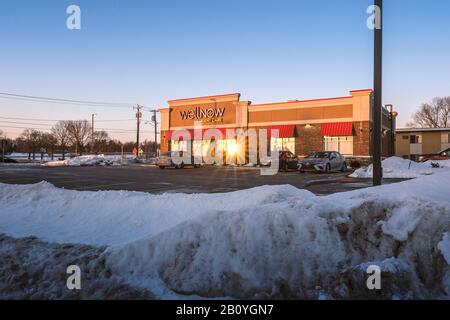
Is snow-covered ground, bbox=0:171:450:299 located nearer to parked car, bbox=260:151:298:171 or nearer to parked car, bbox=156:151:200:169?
parked car, bbox=260:151:298:171

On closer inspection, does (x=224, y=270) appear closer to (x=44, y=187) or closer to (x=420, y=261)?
(x=420, y=261)

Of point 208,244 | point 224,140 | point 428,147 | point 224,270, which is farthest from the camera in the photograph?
point 428,147

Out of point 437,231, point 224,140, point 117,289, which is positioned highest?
point 224,140

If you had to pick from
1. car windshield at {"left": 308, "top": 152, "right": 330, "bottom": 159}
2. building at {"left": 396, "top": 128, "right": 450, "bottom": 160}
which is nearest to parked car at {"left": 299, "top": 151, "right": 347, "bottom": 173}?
car windshield at {"left": 308, "top": 152, "right": 330, "bottom": 159}

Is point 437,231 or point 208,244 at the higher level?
point 437,231

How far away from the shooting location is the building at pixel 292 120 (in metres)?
31.3

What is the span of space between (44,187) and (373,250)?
8.12 m

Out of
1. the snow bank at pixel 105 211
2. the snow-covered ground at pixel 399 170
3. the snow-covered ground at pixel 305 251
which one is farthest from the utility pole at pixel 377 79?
the snow-covered ground at pixel 399 170

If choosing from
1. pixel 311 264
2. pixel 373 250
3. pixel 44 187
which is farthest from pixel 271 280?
pixel 44 187

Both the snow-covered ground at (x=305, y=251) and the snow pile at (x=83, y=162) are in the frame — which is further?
the snow pile at (x=83, y=162)

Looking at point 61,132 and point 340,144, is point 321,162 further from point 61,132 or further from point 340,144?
point 61,132

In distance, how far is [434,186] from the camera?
488 centimetres

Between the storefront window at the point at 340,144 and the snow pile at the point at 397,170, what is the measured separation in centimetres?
1069

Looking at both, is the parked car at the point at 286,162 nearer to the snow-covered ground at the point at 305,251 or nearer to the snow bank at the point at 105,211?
the snow bank at the point at 105,211
